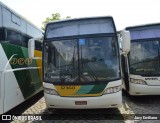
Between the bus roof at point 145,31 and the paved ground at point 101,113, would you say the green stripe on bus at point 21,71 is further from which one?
the bus roof at point 145,31

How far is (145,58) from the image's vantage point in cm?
984

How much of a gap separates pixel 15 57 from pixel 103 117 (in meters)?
3.38

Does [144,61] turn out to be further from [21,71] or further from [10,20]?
[10,20]

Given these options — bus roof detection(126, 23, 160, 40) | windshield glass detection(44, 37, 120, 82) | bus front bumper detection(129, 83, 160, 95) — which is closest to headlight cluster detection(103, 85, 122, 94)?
windshield glass detection(44, 37, 120, 82)

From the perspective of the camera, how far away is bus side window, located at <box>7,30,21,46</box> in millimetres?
7746

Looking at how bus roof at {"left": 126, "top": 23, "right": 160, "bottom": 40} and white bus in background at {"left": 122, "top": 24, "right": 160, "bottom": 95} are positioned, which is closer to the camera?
white bus in background at {"left": 122, "top": 24, "right": 160, "bottom": 95}

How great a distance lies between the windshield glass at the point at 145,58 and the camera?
9664 millimetres

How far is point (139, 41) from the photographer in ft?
33.0

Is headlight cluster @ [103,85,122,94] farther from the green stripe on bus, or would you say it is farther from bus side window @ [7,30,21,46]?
bus side window @ [7,30,21,46]

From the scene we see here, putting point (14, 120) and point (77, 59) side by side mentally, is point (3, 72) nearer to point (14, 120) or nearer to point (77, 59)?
point (14, 120)

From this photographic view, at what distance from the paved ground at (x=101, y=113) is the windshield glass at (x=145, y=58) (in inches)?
52.0

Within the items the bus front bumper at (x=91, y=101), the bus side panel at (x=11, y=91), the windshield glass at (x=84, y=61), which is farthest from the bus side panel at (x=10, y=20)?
the bus front bumper at (x=91, y=101)

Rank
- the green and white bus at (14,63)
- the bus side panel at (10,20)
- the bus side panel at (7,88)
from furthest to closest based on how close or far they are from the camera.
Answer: the bus side panel at (10,20), the green and white bus at (14,63), the bus side panel at (7,88)

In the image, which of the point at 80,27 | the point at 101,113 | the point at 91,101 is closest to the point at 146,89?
the point at 101,113
